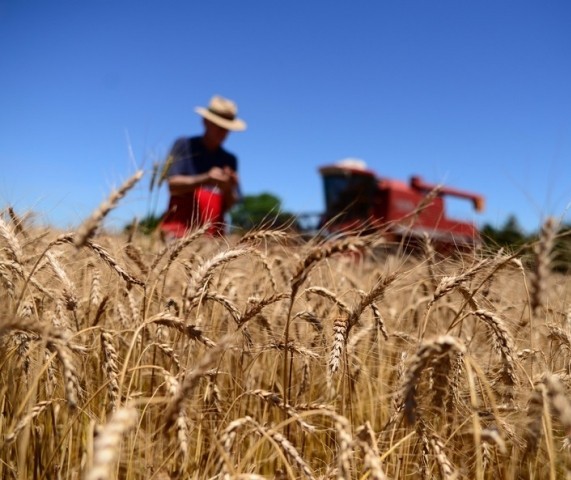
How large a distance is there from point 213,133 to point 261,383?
4.17m

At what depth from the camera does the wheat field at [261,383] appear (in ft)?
3.47

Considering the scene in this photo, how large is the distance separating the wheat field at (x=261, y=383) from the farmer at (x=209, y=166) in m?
2.86

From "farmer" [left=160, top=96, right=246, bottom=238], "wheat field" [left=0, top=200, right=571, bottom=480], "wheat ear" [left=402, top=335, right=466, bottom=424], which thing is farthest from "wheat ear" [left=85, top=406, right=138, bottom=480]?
"farmer" [left=160, top=96, right=246, bottom=238]

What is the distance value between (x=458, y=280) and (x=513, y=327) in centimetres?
73

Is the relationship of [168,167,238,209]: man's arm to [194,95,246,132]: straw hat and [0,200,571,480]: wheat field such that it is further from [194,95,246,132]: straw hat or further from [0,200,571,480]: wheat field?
[0,200,571,480]: wheat field

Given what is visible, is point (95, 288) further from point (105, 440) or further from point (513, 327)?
point (513, 327)

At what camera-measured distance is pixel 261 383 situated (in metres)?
2.23

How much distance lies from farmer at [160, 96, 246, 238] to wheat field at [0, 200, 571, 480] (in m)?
2.86

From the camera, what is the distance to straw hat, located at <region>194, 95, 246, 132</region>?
19.3 ft

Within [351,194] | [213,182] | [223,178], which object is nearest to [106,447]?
[213,182]

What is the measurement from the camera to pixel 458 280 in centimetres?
141

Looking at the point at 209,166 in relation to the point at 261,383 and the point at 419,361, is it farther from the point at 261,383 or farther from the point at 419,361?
the point at 419,361

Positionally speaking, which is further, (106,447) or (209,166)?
(209,166)

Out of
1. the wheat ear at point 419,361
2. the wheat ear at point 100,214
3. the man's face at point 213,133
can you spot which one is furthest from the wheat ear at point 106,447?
the man's face at point 213,133
